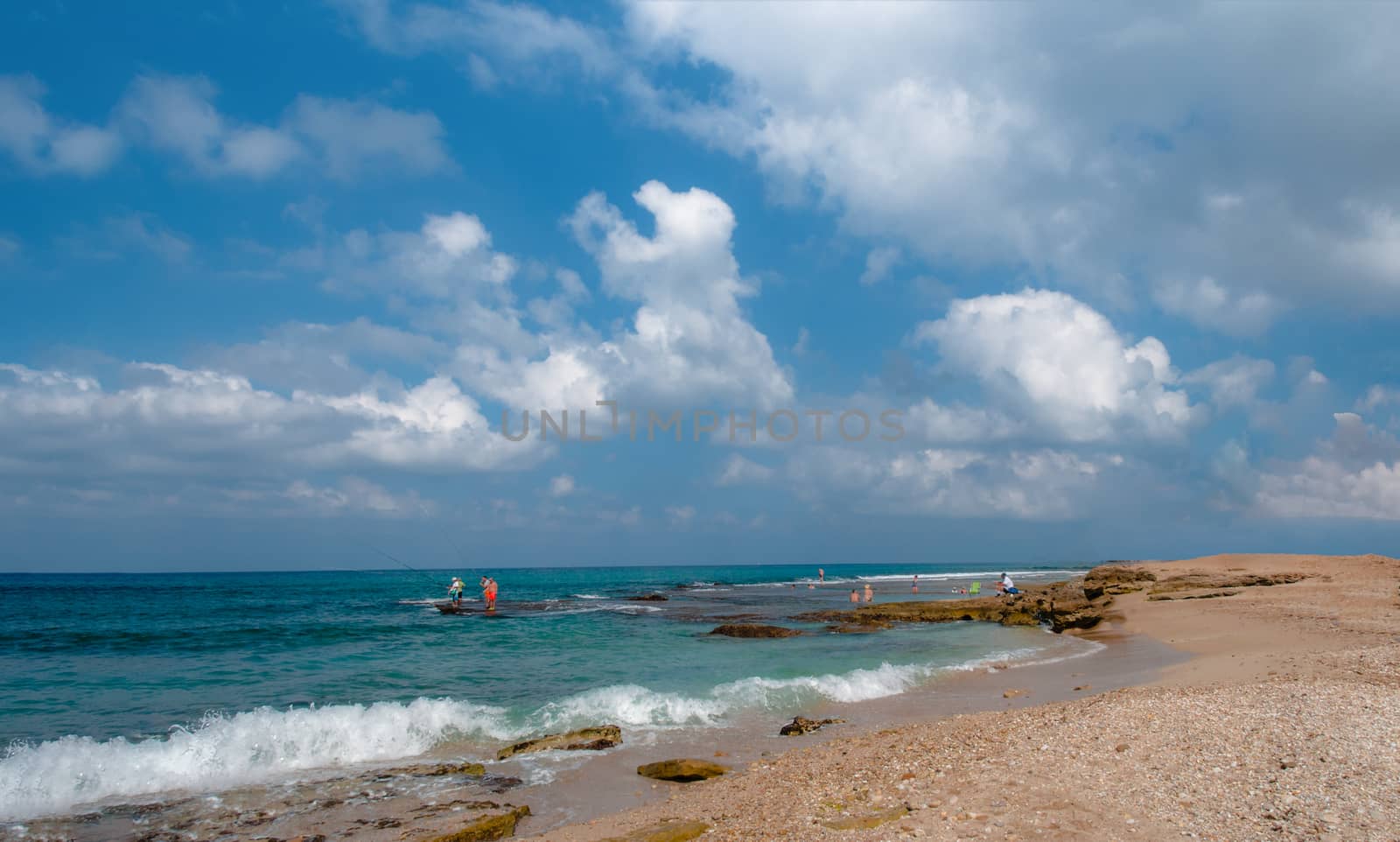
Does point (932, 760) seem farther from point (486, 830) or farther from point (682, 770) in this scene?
point (486, 830)

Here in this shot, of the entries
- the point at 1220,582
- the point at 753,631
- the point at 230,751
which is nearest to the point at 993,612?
the point at 1220,582

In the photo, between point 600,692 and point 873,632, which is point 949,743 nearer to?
point 600,692

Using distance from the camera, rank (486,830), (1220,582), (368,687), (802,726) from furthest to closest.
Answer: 1. (1220,582)
2. (368,687)
3. (802,726)
4. (486,830)

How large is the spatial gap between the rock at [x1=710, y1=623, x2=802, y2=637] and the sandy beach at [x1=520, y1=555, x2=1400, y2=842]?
15.5 meters

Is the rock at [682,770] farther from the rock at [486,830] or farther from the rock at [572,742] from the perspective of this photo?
the rock at [486,830]

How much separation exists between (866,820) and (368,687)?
15324 mm

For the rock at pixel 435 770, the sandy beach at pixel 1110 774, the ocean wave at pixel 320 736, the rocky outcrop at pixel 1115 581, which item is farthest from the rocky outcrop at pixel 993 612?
the rock at pixel 435 770

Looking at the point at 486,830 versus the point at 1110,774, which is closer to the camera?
the point at 1110,774

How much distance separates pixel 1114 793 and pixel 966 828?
1.83 meters

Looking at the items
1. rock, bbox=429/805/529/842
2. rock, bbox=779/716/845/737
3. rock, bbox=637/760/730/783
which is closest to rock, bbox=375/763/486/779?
rock, bbox=429/805/529/842

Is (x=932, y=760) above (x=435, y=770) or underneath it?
above

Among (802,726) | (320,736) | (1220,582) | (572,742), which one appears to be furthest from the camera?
(1220,582)

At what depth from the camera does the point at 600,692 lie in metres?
15.8

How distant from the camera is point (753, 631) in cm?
2981
